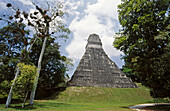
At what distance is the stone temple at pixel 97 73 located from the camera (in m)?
27.0

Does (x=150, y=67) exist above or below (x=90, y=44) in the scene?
below

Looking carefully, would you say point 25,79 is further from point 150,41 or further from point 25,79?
point 150,41

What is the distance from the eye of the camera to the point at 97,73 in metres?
29.6

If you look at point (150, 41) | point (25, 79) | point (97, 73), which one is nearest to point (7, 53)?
point (25, 79)

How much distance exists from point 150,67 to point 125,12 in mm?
6521

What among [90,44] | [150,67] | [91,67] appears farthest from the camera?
[90,44]

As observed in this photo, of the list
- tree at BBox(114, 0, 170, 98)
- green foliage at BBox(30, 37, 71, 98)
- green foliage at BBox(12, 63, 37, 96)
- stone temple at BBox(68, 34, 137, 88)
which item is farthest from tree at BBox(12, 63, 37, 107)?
stone temple at BBox(68, 34, 137, 88)

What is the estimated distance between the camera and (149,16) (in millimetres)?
10336

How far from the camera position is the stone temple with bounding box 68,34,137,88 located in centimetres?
2703

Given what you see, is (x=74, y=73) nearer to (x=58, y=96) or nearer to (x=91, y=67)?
(x=91, y=67)

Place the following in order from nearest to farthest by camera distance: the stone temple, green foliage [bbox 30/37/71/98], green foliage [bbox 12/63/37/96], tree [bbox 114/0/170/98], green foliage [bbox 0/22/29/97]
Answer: green foliage [bbox 12/63/37/96] < tree [bbox 114/0/170/98] < green foliage [bbox 0/22/29/97] < green foliage [bbox 30/37/71/98] < the stone temple

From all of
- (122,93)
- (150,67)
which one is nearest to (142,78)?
(150,67)

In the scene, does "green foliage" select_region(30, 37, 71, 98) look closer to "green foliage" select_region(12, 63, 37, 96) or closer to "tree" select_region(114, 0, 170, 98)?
"green foliage" select_region(12, 63, 37, 96)

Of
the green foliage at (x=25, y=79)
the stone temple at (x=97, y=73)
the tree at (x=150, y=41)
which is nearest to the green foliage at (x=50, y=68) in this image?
the stone temple at (x=97, y=73)
